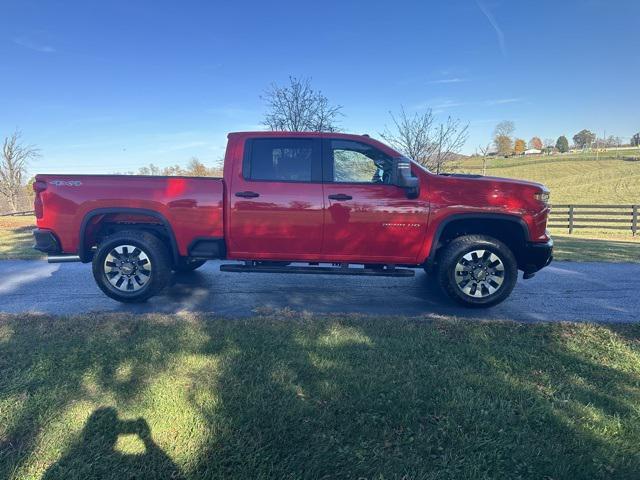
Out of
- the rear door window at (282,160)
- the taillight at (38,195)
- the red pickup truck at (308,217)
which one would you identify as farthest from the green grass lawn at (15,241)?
the rear door window at (282,160)

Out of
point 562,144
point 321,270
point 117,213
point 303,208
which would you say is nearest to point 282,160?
point 303,208

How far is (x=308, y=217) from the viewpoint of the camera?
4742mm

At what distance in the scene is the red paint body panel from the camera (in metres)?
4.67

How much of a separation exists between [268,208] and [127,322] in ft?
6.53

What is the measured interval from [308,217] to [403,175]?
4.05ft

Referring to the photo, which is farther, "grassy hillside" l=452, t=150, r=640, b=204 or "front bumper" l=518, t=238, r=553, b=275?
"grassy hillside" l=452, t=150, r=640, b=204

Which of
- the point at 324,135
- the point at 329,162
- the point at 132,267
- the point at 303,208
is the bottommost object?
the point at 132,267

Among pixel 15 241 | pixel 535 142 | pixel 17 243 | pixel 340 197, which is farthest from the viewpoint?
pixel 535 142

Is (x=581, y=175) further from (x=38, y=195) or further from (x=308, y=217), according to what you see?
(x=38, y=195)

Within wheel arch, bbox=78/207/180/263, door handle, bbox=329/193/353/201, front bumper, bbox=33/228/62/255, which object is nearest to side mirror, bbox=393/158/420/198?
door handle, bbox=329/193/353/201

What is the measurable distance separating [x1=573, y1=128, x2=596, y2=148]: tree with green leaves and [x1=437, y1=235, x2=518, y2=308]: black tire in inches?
3926

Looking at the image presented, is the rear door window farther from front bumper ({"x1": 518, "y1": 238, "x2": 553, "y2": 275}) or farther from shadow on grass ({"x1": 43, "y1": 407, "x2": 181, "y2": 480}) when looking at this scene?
shadow on grass ({"x1": 43, "y1": 407, "x2": 181, "y2": 480})

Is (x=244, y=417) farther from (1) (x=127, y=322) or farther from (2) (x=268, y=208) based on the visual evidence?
(2) (x=268, y=208)

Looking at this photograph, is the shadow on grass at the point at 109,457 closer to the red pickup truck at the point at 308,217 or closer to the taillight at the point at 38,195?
the red pickup truck at the point at 308,217
